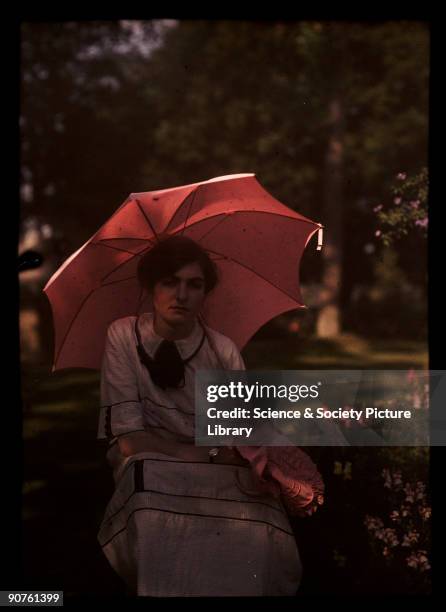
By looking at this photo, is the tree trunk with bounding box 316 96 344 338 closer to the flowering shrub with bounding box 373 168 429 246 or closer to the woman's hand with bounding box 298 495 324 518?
the flowering shrub with bounding box 373 168 429 246

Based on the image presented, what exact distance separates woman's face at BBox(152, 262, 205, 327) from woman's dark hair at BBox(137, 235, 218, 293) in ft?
0.11

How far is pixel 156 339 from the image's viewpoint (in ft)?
13.0

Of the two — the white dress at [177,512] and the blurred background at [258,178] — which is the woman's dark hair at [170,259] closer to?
the white dress at [177,512]

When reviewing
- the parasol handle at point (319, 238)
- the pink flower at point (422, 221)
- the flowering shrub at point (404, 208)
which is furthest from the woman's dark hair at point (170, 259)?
the pink flower at point (422, 221)

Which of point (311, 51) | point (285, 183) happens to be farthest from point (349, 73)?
point (285, 183)

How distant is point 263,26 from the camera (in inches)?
213

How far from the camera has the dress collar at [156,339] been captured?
12.9 ft

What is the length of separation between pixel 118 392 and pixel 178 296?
Answer: 0.61m

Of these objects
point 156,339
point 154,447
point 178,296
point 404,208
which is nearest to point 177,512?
point 154,447

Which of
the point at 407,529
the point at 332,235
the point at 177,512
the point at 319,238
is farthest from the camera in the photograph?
the point at 332,235

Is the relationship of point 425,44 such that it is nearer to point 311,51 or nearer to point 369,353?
point 311,51

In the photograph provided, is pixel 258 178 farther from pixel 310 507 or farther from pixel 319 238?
pixel 310 507

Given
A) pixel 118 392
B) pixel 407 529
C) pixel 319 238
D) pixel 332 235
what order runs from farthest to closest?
pixel 332 235 < pixel 407 529 < pixel 319 238 < pixel 118 392

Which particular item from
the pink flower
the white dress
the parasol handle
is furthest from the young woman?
the pink flower
